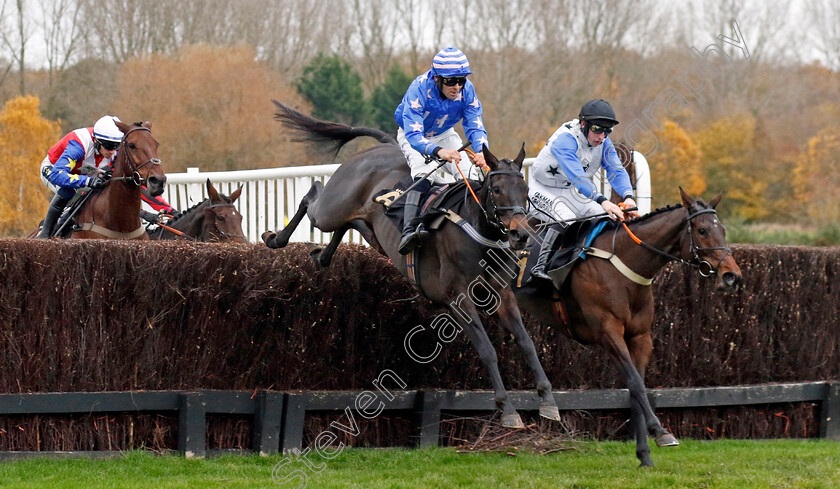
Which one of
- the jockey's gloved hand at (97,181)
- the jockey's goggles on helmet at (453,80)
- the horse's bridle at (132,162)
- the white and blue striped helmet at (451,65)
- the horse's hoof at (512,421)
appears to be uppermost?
the white and blue striped helmet at (451,65)

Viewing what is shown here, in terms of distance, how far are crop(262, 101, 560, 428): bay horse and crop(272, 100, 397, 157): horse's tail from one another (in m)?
0.26

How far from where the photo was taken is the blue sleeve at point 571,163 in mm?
6250

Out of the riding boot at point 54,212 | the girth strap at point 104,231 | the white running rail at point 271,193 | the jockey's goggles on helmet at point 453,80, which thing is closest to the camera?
the jockey's goggles on helmet at point 453,80

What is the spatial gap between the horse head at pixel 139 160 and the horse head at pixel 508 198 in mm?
2826

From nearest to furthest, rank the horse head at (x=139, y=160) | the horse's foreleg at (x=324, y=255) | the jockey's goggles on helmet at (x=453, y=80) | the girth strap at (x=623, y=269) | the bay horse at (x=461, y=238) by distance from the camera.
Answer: the bay horse at (x=461, y=238), the girth strap at (x=623, y=269), the jockey's goggles on helmet at (x=453, y=80), the horse's foreleg at (x=324, y=255), the horse head at (x=139, y=160)

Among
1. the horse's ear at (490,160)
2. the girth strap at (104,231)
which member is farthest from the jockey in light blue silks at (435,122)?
the girth strap at (104,231)

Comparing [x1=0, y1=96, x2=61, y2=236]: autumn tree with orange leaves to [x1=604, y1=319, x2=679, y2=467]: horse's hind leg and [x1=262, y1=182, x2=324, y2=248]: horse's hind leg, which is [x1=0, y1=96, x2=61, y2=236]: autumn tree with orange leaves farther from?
[x1=604, y1=319, x2=679, y2=467]: horse's hind leg

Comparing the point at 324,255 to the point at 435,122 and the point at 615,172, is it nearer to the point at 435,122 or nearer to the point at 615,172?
the point at 435,122

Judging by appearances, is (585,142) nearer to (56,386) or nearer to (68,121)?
(56,386)

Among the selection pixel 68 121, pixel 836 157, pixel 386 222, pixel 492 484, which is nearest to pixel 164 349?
pixel 386 222

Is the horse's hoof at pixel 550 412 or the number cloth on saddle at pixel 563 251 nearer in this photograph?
the horse's hoof at pixel 550 412

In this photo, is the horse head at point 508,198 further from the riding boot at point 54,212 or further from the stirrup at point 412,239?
the riding boot at point 54,212

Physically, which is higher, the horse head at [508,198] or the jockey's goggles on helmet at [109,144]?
the jockey's goggles on helmet at [109,144]

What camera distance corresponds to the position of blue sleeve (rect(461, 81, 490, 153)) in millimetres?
6195
